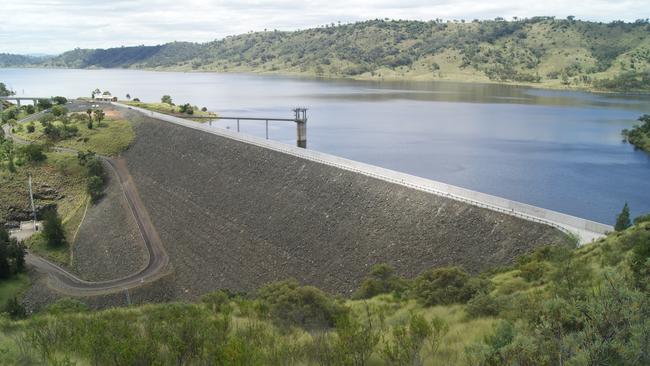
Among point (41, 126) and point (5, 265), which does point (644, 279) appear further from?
point (41, 126)

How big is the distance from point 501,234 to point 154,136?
45340 mm

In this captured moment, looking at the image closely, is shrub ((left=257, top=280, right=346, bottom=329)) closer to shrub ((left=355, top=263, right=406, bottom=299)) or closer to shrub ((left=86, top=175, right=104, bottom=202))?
shrub ((left=355, top=263, right=406, bottom=299))

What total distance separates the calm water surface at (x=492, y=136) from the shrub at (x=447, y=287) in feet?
84.3

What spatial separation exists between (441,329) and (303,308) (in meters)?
9.12

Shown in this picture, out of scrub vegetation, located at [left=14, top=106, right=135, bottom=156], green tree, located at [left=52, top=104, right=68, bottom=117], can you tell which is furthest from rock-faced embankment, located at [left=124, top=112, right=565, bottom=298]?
green tree, located at [left=52, top=104, right=68, bottom=117]

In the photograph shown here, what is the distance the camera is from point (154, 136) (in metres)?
59.4

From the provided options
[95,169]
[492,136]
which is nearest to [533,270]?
[95,169]

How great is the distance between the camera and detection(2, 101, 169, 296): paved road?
111ft

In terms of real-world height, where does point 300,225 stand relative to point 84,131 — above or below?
below

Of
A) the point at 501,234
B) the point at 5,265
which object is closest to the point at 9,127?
the point at 5,265

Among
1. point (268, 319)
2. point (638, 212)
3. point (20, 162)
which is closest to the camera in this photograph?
point (268, 319)

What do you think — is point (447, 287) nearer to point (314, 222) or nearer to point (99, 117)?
point (314, 222)

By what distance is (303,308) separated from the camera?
64.5ft

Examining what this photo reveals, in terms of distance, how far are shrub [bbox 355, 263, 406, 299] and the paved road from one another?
16461mm
